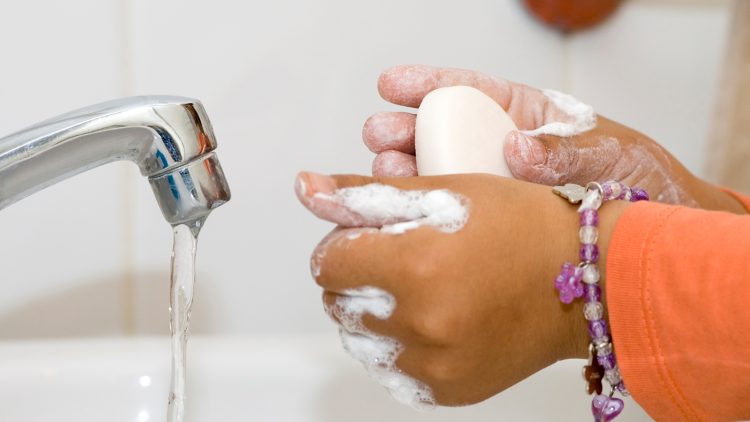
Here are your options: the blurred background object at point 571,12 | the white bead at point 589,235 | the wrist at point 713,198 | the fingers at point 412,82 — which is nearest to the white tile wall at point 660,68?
the blurred background object at point 571,12

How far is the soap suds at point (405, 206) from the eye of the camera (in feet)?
1.33

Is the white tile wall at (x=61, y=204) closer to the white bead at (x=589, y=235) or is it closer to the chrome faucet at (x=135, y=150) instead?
the chrome faucet at (x=135, y=150)

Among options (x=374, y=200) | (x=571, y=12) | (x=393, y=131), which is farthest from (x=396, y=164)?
(x=571, y=12)

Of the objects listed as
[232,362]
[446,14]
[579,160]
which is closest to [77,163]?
A: [232,362]

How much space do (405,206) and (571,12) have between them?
451 millimetres

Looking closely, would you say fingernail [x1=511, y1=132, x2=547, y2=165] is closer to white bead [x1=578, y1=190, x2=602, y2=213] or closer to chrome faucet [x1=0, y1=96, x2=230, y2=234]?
white bead [x1=578, y1=190, x2=602, y2=213]

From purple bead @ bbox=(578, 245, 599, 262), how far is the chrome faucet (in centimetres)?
19

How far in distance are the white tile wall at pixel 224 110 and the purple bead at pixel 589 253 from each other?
1.05 feet

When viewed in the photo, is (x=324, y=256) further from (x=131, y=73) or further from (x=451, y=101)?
(x=131, y=73)

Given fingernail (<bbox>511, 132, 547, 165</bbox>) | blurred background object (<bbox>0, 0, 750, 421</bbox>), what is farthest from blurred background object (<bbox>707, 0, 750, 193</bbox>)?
fingernail (<bbox>511, 132, 547, 165</bbox>)

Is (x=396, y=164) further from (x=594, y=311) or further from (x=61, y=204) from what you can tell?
(x=61, y=204)

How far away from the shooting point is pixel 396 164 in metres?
0.53

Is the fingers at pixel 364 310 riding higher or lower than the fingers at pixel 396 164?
lower

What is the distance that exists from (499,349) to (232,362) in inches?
8.3
